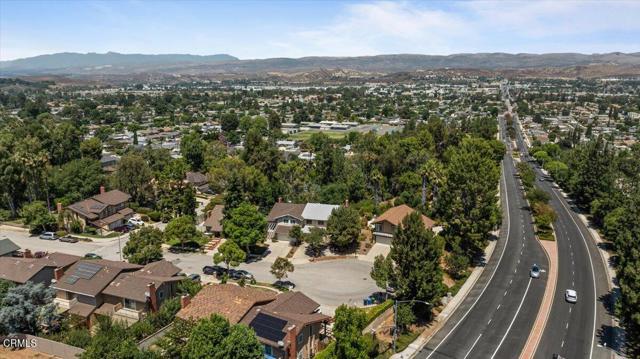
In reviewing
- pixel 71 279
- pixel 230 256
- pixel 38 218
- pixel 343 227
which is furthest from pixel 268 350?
pixel 38 218

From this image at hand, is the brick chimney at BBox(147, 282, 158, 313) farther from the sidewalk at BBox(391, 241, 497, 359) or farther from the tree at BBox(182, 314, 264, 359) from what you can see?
the sidewalk at BBox(391, 241, 497, 359)

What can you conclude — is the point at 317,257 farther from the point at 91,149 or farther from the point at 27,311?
the point at 91,149

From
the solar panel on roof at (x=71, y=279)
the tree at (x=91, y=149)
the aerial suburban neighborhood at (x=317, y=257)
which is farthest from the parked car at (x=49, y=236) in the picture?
the tree at (x=91, y=149)

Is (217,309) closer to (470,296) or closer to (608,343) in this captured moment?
(470,296)

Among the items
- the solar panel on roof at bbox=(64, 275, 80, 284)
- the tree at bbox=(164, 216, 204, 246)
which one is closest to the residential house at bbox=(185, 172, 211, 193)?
the tree at bbox=(164, 216, 204, 246)

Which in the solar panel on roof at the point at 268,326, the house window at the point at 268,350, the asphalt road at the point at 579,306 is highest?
the solar panel on roof at the point at 268,326

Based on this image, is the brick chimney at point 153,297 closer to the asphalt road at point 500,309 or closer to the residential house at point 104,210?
the asphalt road at point 500,309
